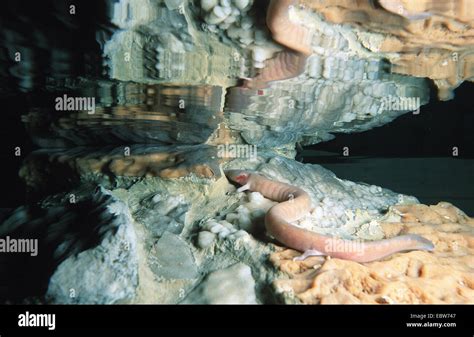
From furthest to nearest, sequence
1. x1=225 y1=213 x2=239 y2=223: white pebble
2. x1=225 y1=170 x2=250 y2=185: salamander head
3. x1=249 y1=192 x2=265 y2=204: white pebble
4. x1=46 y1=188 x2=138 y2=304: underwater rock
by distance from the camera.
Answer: x1=225 y1=170 x2=250 y2=185: salamander head → x1=249 y1=192 x2=265 y2=204: white pebble → x1=225 y1=213 x2=239 y2=223: white pebble → x1=46 y1=188 x2=138 y2=304: underwater rock

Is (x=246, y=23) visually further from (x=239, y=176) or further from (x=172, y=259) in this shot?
(x=172, y=259)

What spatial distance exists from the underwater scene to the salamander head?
0.05 metres

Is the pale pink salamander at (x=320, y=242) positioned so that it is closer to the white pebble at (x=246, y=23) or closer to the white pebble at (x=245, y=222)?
the white pebble at (x=245, y=222)

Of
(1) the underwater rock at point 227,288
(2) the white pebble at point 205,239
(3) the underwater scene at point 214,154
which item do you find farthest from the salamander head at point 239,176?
(1) the underwater rock at point 227,288

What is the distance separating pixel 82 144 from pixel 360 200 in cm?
691

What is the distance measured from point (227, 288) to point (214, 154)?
129 inches

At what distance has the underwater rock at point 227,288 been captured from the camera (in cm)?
393

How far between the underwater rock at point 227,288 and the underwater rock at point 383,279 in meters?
0.39

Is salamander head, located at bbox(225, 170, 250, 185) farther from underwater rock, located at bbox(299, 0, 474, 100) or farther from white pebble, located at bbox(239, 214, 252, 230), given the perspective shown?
underwater rock, located at bbox(299, 0, 474, 100)

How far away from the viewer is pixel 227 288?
160 inches

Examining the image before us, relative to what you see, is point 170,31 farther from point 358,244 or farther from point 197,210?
point 358,244

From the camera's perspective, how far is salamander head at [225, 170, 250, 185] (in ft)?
21.6

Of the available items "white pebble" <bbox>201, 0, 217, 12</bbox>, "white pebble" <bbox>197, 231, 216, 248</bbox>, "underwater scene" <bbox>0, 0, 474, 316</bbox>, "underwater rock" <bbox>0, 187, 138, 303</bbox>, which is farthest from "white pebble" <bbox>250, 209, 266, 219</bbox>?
"white pebble" <bbox>201, 0, 217, 12</bbox>

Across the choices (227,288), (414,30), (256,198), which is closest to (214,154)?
(256,198)
